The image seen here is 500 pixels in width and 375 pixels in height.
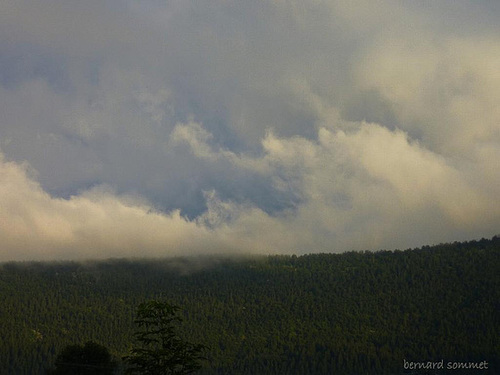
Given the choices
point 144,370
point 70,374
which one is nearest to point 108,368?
point 70,374

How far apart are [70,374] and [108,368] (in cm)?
893

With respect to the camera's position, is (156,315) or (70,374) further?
(70,374)

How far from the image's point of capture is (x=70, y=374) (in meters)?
157

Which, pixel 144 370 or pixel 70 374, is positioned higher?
pixel 144 370

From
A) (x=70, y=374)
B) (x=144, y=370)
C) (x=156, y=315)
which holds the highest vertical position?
→ (x=156, y=315)

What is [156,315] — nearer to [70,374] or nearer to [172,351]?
[172,351]

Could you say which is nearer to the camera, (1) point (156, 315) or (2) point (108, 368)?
(1) point (156, 315)

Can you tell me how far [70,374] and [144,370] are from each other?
90.1 m

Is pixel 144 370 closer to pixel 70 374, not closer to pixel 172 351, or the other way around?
pixel 172 351

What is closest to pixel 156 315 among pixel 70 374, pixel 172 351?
pixel 172 351

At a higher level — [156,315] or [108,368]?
[156,315]

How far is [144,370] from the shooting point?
247 ft

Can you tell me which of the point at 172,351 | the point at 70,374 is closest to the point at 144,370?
the point at 172,351

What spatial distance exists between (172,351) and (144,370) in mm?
3655
